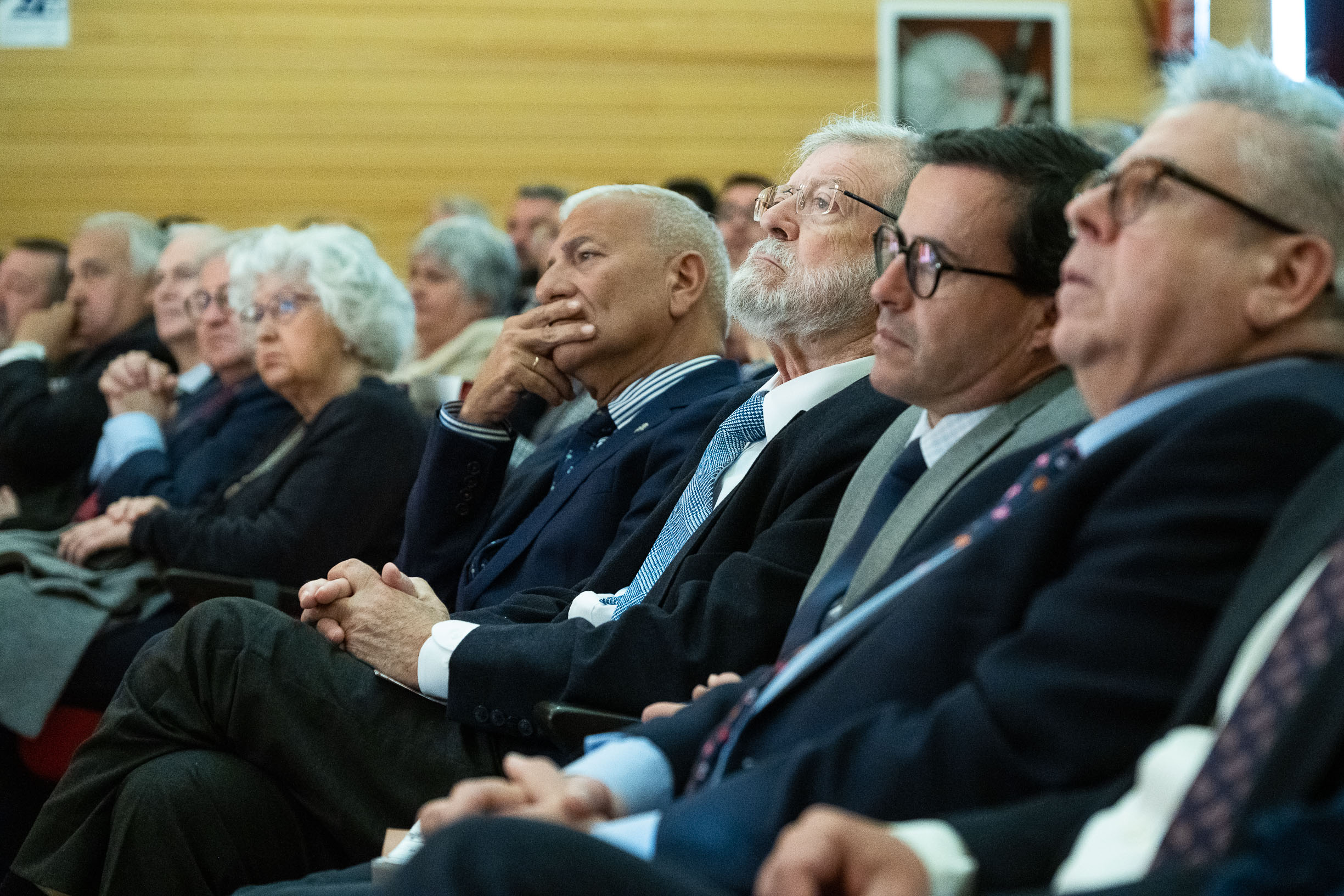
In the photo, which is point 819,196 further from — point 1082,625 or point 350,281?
point 350,281

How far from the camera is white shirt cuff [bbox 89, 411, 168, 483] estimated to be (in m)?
4.07

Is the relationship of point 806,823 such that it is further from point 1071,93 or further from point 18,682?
point 1071,93

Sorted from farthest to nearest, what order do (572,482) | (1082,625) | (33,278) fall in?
1. (33,278)
2. (572,482)
3. (1082,625)

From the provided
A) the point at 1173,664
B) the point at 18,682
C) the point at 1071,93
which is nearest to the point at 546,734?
the point at 1173,664

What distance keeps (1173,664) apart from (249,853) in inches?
56.5

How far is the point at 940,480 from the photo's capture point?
1603 millimetres

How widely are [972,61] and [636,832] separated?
5.84m

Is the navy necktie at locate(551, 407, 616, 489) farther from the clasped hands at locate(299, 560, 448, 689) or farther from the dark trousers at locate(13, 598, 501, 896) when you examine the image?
the dark trousers at locate(13, 598, 501, 896)

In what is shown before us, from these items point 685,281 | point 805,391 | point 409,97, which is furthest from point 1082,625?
point 409,97

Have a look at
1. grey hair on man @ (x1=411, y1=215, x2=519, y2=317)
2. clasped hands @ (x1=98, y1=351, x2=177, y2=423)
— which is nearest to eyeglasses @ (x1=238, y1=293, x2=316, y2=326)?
clasped hands @ (x1=98, y1=351, x2=177, y2=423)

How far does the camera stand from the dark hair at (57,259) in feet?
18.2

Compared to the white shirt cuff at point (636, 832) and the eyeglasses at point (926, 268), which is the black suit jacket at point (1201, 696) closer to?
the white shirt cuff at point (636, 832)

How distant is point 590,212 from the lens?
9.49 feet

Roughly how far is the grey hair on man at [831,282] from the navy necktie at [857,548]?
565mm
